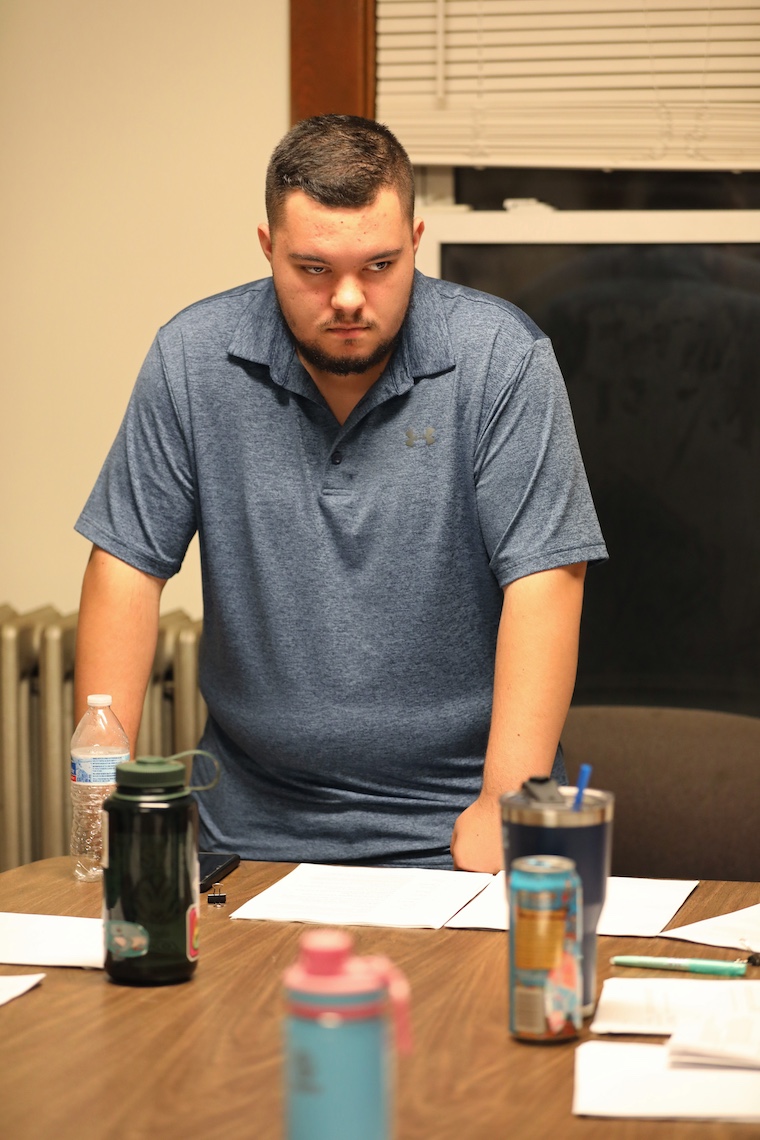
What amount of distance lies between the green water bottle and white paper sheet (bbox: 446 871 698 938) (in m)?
0.33

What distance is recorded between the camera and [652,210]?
2.78m

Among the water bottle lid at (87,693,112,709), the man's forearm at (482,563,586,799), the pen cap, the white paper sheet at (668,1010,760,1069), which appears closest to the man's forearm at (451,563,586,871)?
the man's forearm at (482,563,586,799)

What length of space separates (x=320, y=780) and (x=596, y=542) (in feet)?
1.68

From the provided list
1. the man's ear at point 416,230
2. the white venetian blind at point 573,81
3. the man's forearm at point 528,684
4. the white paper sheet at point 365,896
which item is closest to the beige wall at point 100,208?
the white venetian blind at point 573,81

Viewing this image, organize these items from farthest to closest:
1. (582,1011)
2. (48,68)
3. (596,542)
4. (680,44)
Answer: (48,68) < (680,44) < (596,542) < (582,1011)

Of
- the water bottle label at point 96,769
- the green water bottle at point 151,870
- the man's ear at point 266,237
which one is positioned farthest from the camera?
the man's ear at point 266,237

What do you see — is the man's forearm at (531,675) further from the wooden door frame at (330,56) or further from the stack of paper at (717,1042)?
the wooden door frame at (330,56)

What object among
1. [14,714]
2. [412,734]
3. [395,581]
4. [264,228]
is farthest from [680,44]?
[14,714]

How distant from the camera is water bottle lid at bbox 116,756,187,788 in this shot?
114 cm

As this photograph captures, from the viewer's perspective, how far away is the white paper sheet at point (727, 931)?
1.29 m

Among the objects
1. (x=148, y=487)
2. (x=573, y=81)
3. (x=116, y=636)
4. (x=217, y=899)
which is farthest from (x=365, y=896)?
(x=573, y=81)

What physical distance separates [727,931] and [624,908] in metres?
0.12

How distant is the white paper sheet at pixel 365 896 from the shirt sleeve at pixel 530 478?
44 centimetres

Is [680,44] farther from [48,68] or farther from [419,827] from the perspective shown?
[419,827]
